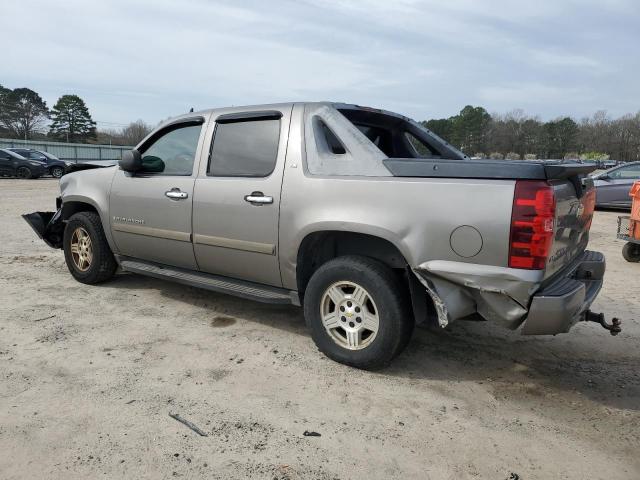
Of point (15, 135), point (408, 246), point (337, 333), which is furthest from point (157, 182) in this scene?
point (15, 135)

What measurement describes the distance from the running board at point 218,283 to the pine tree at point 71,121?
238 ft

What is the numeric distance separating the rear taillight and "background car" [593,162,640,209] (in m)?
12.9

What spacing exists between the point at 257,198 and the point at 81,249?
8.68ft

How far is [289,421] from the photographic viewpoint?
2.79m

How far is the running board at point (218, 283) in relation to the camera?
12.5 ft

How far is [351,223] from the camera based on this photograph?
10.8 ft

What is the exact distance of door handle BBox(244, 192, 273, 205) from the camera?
3703 millimetres

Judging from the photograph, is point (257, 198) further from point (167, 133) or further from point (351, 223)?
point (167, 133)

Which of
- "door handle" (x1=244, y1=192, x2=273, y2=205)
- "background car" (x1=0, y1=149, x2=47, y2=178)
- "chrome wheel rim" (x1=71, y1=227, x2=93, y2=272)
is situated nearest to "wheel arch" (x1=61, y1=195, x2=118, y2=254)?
"chrome wheel rim" (x1=71, y1=227, x2=93, y2=272)

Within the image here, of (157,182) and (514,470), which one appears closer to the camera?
(514,470)

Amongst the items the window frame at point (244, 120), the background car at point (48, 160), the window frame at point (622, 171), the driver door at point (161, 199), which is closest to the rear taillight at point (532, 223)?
the window frame at point (244, 120)

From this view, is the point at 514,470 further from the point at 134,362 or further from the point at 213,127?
the point at 213,127

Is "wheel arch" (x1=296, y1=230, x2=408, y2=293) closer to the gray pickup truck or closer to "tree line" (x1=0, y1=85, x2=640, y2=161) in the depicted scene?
the gray pickup truck

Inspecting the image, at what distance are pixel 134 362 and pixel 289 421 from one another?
52.5 inches
